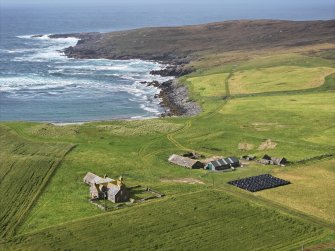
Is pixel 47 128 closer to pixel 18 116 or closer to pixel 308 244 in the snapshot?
pixel 18 116

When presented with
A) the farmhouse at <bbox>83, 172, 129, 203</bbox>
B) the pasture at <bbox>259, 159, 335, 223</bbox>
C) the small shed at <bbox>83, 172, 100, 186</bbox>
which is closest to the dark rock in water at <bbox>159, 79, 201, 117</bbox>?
the pasture at <bbox>259, 159, 335, 223</bbox>

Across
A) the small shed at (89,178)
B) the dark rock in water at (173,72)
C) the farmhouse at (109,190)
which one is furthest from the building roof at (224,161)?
the dark rock in water at (173,72)

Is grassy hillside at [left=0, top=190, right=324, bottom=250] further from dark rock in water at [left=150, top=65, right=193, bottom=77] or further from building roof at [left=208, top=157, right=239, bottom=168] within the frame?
dark rock in water at [left=150, top=65, right=193, bottom=77]

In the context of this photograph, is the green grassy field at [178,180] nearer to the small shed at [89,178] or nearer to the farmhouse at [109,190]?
the small shed at [89,178]

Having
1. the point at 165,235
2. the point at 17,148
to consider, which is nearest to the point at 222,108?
the point at 17,148

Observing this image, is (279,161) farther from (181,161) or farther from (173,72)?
(173,72)
